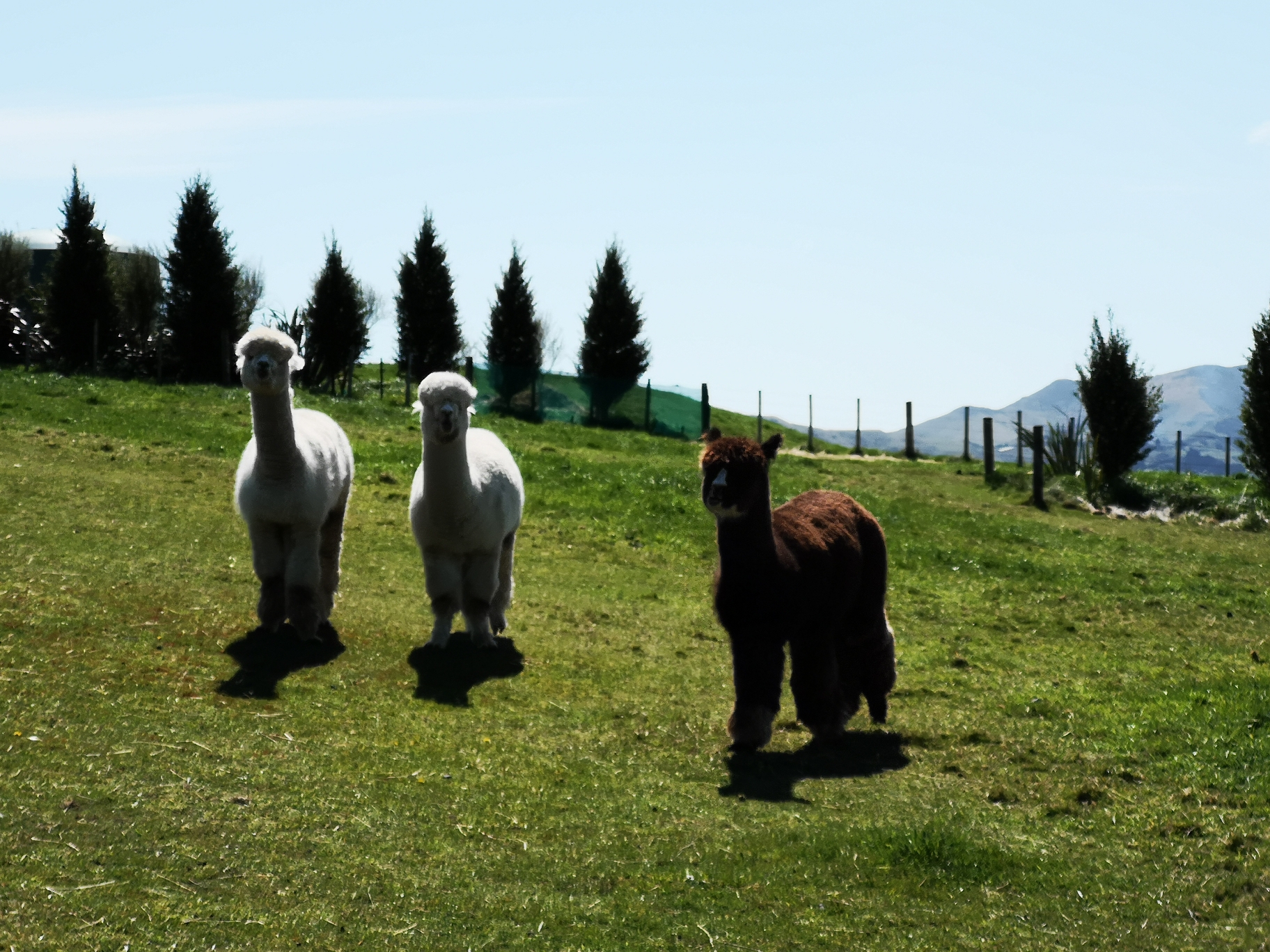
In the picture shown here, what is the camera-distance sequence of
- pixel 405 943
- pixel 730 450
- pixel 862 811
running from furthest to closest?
pixel 730 450 → pixel 862 811 → pixel 405 943

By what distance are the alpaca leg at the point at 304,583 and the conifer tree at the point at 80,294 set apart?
23.1 m

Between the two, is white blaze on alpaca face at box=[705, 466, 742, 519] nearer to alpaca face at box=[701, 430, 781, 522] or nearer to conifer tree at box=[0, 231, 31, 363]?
alpaca face at box=[701, 430, 781, 522]

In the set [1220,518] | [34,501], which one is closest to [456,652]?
[34,501]

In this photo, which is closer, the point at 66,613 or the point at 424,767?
the point at 424,767

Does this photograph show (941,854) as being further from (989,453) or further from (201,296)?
(201,296)

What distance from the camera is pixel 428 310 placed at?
36.5 m

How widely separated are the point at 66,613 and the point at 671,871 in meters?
4.89

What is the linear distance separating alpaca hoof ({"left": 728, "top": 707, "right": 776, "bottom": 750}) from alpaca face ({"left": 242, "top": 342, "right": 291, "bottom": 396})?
3810 millimetres

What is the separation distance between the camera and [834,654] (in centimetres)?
755

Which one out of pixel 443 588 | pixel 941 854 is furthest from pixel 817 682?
pixel 443 588

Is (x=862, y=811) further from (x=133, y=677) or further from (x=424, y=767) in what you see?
(x=133, y=677)

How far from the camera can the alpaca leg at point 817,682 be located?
7258 mm

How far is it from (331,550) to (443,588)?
50.2 inches

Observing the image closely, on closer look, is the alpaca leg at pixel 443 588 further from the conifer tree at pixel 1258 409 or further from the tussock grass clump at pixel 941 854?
the conifer tree at pixel 1258 409
